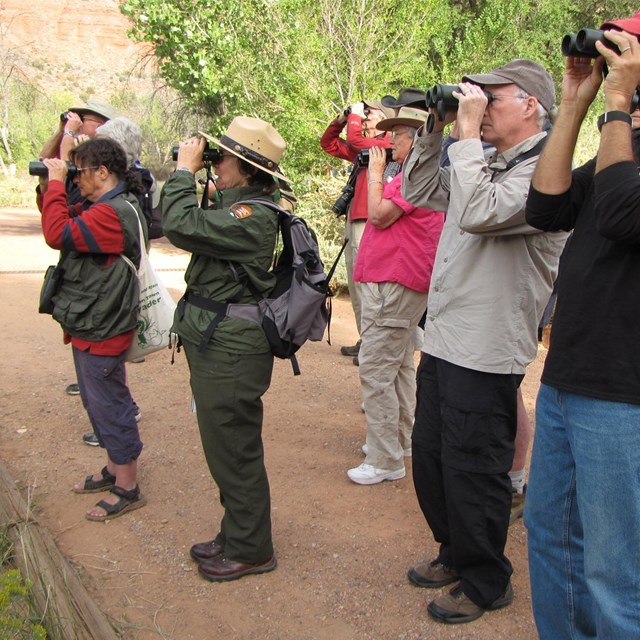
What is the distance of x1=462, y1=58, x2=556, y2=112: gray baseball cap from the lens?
260cm

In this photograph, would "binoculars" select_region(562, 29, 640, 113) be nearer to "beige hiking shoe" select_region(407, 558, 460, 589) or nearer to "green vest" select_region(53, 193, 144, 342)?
"beige hiking shoe" select_region(407, 558, 460, 589)

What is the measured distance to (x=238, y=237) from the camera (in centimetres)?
291

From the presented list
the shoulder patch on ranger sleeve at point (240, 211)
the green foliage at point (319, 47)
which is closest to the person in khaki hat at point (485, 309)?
the shoulder patch on ranger sleeve at point (240, 211)

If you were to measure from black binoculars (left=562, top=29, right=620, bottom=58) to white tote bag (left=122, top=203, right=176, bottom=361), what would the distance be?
247 centimetres

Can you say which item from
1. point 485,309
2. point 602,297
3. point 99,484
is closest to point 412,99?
point 485,309

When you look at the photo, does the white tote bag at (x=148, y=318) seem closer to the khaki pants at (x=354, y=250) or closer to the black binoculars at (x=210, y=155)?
the black binoculars at (x=210, y=155)

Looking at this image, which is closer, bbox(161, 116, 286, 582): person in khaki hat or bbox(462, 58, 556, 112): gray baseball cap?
bbox(462, 58, 556, 112): gray baseball cap

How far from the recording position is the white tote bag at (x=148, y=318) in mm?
3805

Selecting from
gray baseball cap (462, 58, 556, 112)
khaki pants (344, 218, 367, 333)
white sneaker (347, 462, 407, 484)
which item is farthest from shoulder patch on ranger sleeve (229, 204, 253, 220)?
khaki pants (344, 218, 367, 333)

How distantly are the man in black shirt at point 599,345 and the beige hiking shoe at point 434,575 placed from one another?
0.95m

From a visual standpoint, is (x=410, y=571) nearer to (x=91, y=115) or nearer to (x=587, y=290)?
(x=587, y=290)

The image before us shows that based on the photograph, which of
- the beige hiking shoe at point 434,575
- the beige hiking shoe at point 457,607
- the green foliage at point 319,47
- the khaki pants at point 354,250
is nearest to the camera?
the beige hiking shoe at point 457,607

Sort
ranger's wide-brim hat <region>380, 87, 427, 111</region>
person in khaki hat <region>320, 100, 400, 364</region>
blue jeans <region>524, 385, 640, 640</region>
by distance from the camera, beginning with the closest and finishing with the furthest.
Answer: blue jeans <region>524, 385, 640, 640</region> → ranger's wide-brim hat <region>380, 87, 427, 111</region> → person in khaki hat <region>320, 100, 400, 364</region>

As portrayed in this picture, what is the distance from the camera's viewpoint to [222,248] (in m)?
2.90
